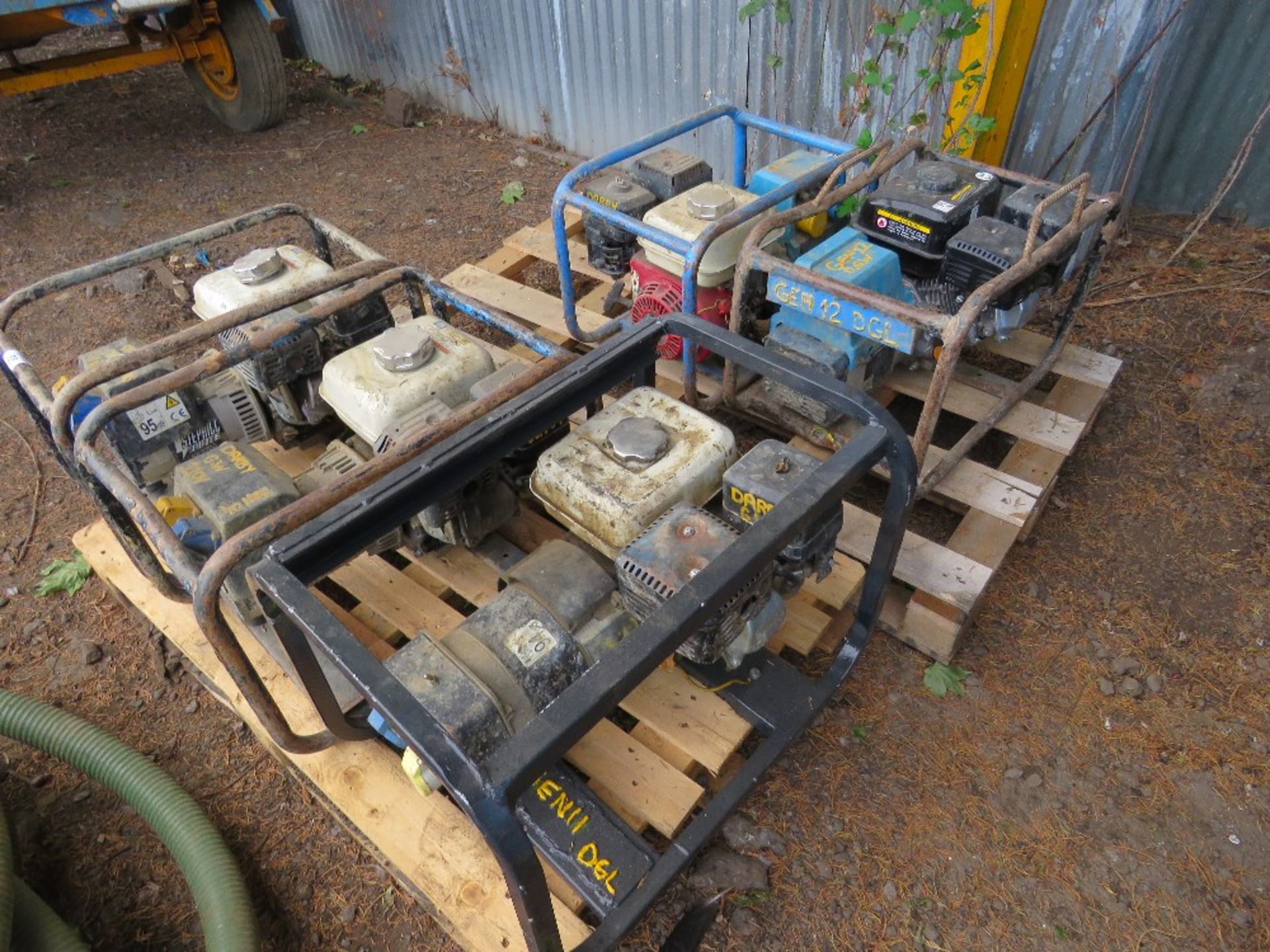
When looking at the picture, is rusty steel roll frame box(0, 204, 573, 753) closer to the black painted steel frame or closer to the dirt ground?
the black painted steel frame

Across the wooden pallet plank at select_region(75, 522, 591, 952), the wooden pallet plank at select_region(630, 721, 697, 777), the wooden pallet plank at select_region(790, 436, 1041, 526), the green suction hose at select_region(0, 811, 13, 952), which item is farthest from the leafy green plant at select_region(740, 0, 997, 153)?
the green suction hose at select_region(0, 811, 13, 952)

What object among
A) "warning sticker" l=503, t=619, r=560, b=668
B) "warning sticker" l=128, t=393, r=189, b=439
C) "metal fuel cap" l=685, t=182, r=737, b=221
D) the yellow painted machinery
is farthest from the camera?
the yellow painted machinery

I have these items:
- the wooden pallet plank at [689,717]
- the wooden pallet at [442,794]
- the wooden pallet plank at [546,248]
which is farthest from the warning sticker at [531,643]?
the wooden pallet plank at [546,248]

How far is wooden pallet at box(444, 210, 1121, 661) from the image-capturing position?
2162 millimetres

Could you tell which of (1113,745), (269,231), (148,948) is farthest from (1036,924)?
Answer: (269,231)

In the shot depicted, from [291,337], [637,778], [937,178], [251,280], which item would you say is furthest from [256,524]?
[937,178]

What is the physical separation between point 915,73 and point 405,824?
3.33 m

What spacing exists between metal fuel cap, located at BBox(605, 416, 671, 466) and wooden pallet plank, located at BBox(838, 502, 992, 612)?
2.19ft

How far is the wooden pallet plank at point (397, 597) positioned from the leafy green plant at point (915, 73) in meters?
2.32

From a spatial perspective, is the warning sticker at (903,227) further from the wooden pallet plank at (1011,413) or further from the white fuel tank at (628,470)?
the white fuel tank at (628,470)

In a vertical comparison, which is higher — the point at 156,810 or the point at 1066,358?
the point at 1066,358

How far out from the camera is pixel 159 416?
2096 mm

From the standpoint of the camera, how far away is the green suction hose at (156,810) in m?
1.68

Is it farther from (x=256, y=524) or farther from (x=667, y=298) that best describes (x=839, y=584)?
(x=256, y=524)
